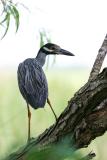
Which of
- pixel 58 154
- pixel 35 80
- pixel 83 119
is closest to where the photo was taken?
pixel 58 154

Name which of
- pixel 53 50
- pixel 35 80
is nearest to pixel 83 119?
pixel 35 80

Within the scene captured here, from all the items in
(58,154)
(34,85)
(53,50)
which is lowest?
(58,154)

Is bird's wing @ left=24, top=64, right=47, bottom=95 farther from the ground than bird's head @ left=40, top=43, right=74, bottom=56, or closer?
closer

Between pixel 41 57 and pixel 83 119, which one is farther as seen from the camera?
pixel 41 57

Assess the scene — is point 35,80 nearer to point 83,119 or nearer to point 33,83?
point 33,83

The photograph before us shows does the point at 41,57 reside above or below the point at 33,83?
above

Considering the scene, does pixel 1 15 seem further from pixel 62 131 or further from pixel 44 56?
pixel 62 131

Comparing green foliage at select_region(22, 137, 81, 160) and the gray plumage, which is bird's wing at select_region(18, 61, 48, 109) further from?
green foliage at select_region(22, 137, 81, 160)

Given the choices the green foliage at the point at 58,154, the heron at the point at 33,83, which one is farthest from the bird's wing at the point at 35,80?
the green foliage at the point at 58,154

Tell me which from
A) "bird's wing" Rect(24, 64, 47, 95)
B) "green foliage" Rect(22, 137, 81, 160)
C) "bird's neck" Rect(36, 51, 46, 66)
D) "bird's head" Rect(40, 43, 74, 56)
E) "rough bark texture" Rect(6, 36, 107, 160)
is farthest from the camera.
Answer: "bird's neck" Rect(36, 51, 46, 66)

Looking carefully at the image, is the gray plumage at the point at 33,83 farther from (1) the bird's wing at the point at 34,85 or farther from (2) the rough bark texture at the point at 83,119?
(2) the rough bark texture at the point at 83,119

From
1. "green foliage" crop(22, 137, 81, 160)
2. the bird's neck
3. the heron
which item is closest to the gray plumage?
the heron

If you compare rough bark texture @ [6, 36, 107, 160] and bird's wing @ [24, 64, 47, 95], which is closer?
rough bark texture @ [6, 36, 107, 160]

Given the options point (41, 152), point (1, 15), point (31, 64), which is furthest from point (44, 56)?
point (41, 152)
